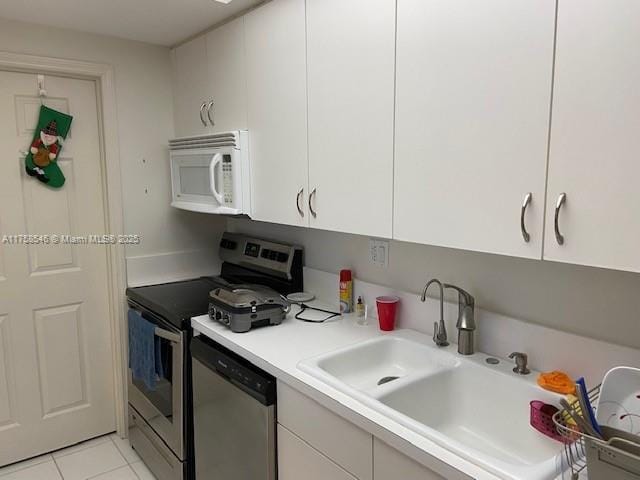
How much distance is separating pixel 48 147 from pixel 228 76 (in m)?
1.04

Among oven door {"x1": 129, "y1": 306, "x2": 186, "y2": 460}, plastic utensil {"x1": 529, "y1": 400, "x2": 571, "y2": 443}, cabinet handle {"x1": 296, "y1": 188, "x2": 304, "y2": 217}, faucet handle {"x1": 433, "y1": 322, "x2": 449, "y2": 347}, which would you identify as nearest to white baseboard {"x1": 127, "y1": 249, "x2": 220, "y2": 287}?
oven door {"x1": 129, "y1": 306, "x2": 186, "y2": 460}

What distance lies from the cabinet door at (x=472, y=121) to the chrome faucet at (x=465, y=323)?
327 mm

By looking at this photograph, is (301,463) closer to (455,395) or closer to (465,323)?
(455,395)

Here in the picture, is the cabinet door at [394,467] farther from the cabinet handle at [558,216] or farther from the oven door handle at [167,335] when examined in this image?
the oven door handle at [167,335]

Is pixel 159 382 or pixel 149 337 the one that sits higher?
pixel 149 337

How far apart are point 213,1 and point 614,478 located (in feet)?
6.76

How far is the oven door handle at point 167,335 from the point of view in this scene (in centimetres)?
212

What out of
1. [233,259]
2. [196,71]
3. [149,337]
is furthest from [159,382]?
[196,71]

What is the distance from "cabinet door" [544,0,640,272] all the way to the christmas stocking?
7.73 feet

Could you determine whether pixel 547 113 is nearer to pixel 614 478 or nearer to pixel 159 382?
pixel 614 478

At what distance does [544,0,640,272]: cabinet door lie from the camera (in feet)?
3.14

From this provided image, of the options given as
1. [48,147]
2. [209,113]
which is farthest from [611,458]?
Answer: [48,147]

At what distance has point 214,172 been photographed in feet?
7.29

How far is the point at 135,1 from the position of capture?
6.57ft
